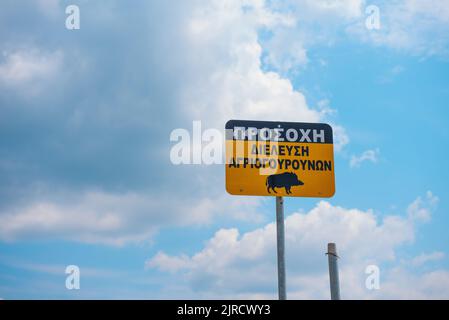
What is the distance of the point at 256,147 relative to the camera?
10406mm

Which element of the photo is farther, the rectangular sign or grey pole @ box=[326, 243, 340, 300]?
the rectangular sign

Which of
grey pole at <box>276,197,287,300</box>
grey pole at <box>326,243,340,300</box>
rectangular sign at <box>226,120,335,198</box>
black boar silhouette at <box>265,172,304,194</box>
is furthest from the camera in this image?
rectangular sign at <box>226,120,335,198</box>

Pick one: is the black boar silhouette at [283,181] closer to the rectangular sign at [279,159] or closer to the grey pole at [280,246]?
the rectangular sign at [279,159]

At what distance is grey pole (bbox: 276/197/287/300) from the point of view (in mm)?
9203

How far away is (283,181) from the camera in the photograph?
10.2m

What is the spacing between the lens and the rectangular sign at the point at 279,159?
1032cm

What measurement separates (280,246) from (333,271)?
1.28 m

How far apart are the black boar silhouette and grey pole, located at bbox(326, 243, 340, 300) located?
1.43 m

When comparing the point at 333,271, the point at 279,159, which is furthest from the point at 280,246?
the point at 279,159

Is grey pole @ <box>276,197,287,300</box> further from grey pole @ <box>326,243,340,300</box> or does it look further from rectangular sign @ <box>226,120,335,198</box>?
grey pole @ <box>326,243,340,300</box>

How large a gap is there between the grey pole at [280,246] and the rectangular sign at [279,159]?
0.98 feet

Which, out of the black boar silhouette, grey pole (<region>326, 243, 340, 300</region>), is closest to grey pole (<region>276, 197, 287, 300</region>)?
the black boar silhouette
